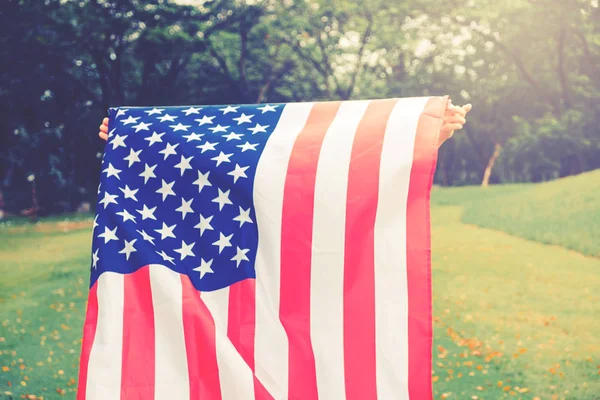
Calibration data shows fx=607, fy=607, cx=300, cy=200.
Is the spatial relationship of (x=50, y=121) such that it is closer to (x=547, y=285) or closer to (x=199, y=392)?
(x=547, y=285)

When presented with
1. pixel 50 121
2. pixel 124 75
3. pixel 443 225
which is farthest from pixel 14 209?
pixel 443 225

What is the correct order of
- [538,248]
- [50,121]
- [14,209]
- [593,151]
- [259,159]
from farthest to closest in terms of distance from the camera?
[14,209] → [50,121] → [593,151] → [538,248] → [259,159]

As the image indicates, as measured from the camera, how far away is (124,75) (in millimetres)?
19672

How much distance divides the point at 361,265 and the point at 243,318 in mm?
584

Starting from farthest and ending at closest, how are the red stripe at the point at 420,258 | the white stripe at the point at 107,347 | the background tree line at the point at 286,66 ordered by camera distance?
1. the background tree line at the point at 286,66
2. the white stripe at the point at 107,347
3. the red stripe at the point at 420,258

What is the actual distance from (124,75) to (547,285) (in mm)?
15207

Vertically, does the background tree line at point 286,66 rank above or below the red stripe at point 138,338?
above

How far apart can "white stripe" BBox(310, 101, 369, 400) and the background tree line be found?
1363cm

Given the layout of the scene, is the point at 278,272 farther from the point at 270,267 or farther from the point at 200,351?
the point at 200,351

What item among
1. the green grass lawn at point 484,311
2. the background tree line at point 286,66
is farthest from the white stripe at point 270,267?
the background tree line at point 286,66

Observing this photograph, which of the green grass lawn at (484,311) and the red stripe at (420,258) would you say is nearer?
the red stripe at (420,258)

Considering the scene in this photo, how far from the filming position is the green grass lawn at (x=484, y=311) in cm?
585

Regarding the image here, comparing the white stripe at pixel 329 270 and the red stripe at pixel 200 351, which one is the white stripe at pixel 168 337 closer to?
the red stripe at pixel 200 351

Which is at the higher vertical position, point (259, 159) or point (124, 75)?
point (124, 75)
